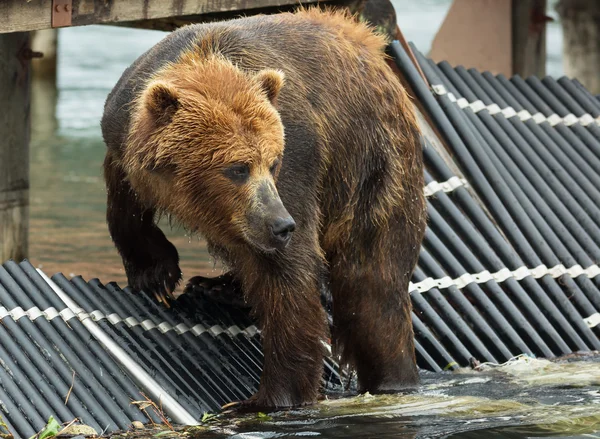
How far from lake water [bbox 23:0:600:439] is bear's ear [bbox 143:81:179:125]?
1.01 meters

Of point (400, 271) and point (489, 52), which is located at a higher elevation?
point (489, 52)

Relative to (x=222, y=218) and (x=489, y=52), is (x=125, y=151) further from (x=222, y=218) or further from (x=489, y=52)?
(x=489, y=52)

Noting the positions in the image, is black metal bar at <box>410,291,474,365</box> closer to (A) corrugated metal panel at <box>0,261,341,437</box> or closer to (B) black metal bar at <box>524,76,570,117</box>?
(A) corrugated metal panel at <box>0,261,341,437</box>

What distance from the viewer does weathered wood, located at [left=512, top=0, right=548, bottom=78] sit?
1248 centimetres

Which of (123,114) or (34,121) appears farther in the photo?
(34,121)

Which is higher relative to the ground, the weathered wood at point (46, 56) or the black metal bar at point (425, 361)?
the weathered wood at point (46, 56)

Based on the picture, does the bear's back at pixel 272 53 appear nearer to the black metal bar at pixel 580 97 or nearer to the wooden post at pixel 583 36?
the black metal bar at pixel 580 97

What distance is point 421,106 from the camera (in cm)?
877

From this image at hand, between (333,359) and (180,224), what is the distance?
57.3 inches

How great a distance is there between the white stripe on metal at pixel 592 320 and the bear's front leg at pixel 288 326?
2513mm

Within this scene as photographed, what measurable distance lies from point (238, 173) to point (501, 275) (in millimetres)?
2952

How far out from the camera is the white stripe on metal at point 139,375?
235 inches

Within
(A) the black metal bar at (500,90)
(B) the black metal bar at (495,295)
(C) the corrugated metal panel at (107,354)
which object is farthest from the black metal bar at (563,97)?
(C) the corrugated metal panel at (107,354)

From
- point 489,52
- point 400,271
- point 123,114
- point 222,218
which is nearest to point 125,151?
point 123,114
